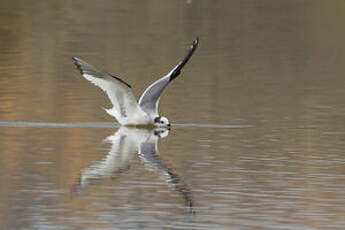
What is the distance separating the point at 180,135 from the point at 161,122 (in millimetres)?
770

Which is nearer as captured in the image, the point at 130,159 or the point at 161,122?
the point at 130,159

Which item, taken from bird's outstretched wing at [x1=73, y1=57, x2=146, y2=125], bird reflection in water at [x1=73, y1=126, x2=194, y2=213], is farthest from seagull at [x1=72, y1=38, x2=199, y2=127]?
bird reflection in water at [x1=73, y1=126, x2=194, y2=213]

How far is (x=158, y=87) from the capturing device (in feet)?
75.8

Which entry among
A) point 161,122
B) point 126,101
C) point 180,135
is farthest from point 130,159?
point 126,101

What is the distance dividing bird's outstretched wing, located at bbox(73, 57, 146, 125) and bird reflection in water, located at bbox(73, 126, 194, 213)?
195 mm

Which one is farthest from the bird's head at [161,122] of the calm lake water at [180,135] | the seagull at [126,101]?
the calm lake water at [180,135]

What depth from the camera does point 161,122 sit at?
22422 millimetres

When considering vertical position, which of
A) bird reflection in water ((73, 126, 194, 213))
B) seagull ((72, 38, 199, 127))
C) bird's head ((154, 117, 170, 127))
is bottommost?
bird reflection in water ((73, 126, 194, 213))

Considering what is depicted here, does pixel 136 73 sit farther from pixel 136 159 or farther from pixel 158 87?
pixel 136 159

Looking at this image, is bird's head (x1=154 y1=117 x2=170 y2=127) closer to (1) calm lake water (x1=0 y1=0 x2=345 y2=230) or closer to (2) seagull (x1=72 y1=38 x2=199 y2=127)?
(2) seagull (x1=72 y1=38 x2=199 y2=127)

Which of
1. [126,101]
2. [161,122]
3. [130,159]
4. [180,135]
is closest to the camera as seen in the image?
[130,159]

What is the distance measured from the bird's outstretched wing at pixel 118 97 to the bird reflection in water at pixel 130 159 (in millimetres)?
195

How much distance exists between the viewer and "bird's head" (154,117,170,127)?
22.3 metres

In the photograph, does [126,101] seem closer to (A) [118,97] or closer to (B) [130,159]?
(A) [118,97]
